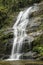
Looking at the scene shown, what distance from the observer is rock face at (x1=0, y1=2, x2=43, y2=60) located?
26.6 meters

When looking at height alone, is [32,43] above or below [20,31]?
below

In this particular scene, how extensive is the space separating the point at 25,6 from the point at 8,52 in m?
14.1

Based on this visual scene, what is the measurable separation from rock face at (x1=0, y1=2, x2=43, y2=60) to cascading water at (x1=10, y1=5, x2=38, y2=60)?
1.71 feet

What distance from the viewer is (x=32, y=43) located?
94.6 feet

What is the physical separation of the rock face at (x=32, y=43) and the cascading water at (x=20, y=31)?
52 cm

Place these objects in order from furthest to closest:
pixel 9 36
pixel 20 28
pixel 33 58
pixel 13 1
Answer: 1. pixel 13 1
2. pixel 20 28
3. pixel 9 36
4. pixel 33 58

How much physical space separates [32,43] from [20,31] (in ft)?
14.0

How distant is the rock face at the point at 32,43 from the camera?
26562 mm

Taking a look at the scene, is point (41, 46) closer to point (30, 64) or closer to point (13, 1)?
point (30, 64)

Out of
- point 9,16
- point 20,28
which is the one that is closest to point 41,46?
point 20,28

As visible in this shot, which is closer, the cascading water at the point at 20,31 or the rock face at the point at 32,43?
the rock face at the point at 32,43

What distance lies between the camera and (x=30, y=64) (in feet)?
69.1

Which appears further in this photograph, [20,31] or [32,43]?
[20,31]

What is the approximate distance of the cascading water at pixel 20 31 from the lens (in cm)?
2903
